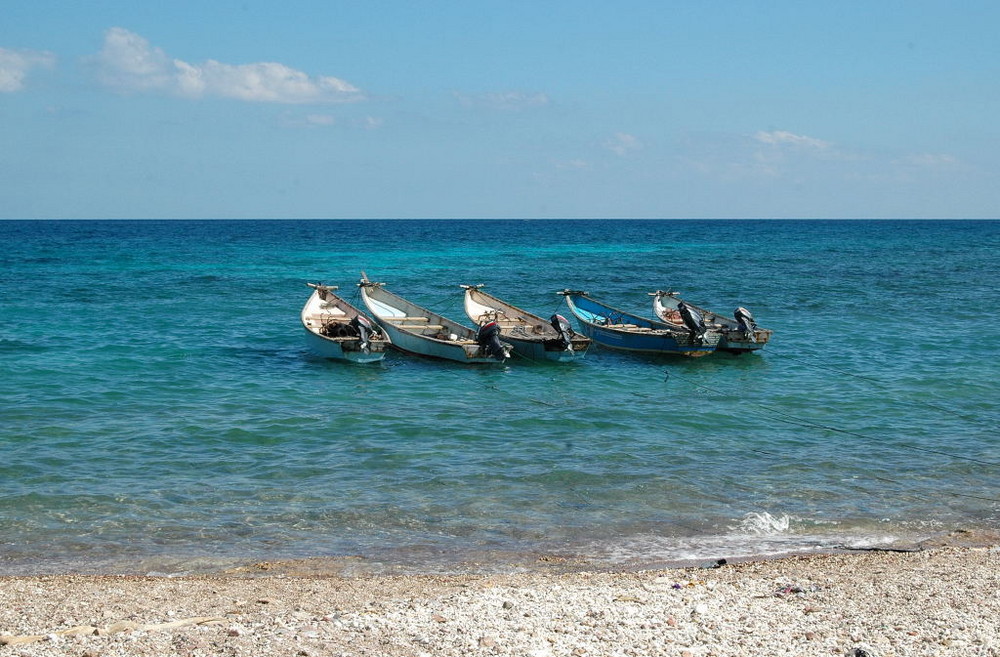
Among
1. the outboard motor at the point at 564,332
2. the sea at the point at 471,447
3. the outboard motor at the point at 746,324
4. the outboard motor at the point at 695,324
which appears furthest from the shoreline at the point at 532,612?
the outboard motor at the point at 746,324

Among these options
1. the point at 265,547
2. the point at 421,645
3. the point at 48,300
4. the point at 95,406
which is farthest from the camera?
the point at 48,300

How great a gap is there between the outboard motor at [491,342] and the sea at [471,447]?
456mm

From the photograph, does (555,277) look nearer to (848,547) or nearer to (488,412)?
(488,412)

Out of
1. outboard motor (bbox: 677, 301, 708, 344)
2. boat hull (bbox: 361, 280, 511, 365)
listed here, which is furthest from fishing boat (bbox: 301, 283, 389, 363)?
outboard motor (bbox: 677, 301, 708, 344)

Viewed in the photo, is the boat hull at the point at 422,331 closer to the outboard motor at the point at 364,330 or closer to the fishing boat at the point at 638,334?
the outboard motor at the point at 364,330

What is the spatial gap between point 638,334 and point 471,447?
35.4ft

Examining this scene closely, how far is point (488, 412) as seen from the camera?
63.8ft

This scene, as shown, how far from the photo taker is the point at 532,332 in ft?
87.5

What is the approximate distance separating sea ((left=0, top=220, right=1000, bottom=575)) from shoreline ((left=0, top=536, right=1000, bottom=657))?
95cm

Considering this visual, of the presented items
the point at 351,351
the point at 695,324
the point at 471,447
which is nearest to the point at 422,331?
the point at 351,351

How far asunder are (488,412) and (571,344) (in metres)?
5.77

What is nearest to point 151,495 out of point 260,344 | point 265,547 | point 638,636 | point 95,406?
point 265,547

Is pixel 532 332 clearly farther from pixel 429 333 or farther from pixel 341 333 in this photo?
pixel 341 333

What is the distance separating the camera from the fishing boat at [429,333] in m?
24.3
